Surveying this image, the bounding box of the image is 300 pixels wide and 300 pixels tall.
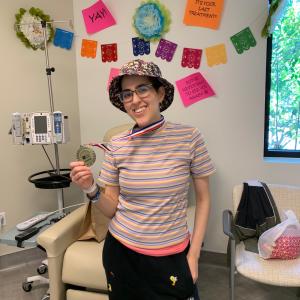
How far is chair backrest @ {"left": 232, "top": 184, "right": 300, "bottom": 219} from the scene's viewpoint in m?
1.84

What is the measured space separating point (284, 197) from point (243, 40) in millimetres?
1047

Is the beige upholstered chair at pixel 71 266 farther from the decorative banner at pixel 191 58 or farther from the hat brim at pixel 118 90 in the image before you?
the decorative banner at pixel 191 58

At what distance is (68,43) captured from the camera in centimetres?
245

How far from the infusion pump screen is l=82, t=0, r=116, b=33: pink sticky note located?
0.89 metres

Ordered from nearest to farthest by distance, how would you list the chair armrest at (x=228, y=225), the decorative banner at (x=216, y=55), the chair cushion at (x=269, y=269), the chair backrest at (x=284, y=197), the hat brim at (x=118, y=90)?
the hat brim at (x=118, y=90), the chair cushion at (x=269, y=269), the chair armrest at (x=228, y=225), the chair backrest at (x=284, y=197), the decorative banner at (x=216, y=55)

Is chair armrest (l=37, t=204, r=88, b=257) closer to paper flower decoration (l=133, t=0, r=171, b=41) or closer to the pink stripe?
the pink stripe

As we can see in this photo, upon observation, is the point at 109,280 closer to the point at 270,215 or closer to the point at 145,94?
the point at 145,94

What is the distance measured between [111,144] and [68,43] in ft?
5.45

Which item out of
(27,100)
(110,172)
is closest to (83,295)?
(110,172)

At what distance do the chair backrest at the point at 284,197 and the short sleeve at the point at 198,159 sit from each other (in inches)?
35.2

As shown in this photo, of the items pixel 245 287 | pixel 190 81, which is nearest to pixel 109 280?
pixel 245 287

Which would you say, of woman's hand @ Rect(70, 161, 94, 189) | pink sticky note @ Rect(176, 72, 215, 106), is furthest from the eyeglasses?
pink sticky note @ Rect(176, 72, 215, 106)

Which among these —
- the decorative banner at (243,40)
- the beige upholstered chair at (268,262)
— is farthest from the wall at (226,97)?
the beige upholstered chair at (268,262)

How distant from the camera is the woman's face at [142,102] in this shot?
1.02 m
